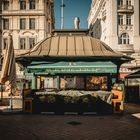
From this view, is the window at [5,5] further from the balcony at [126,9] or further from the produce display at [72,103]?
the produce display at [72,103]

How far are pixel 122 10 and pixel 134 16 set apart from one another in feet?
6.07

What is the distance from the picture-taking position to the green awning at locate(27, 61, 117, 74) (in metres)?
10.7

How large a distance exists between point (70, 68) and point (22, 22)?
24.2m

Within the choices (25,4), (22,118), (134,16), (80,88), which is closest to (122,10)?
(134,16)

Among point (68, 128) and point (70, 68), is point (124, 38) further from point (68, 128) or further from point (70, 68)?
point (68, 128)

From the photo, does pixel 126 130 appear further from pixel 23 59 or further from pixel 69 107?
pixel 23 59

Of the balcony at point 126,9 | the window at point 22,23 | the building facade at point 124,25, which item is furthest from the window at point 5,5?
the balcony at point 126,9

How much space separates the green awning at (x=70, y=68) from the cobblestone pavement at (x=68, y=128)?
2215 mm

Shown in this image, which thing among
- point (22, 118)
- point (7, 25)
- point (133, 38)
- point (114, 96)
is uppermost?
point (7, 25)

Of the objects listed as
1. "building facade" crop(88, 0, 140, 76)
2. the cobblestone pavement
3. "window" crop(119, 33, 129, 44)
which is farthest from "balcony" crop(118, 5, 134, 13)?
the cobblestone pavement

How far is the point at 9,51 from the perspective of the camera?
35.8ft

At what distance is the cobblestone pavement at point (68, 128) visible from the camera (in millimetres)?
6703

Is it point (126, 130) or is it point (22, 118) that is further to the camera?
point (22, 118)

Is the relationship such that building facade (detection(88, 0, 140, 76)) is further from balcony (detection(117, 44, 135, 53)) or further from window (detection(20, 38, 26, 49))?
window (detection(20, 38, 26, 49))
